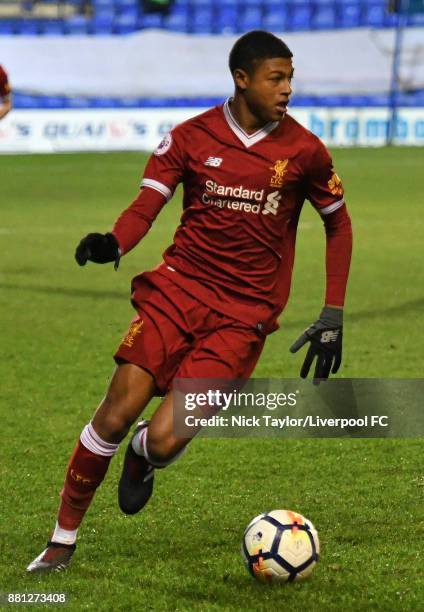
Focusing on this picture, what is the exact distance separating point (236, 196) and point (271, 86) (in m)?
0.41

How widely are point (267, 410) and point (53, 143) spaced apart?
17957 mm

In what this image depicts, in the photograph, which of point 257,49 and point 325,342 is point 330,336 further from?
point 257,49

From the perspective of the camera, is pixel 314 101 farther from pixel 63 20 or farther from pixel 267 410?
pixel 267 410

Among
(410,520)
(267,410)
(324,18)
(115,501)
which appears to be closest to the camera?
(410,520)

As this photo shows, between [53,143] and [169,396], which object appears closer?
[169,396]

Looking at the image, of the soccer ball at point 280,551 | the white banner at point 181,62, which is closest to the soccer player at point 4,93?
the soccer ball at point 280,551

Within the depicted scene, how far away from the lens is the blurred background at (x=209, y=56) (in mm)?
25859

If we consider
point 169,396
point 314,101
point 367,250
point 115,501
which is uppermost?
point 169,396

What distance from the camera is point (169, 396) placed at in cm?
428

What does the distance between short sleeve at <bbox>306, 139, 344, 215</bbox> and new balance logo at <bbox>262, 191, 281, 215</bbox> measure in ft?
0.49

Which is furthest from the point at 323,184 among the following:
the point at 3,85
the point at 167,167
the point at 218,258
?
the point at 3,85

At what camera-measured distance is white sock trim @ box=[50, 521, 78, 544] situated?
431 centimetres

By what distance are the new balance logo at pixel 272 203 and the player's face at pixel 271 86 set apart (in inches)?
10.6

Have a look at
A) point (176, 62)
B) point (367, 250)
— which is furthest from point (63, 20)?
point (367, 250)
